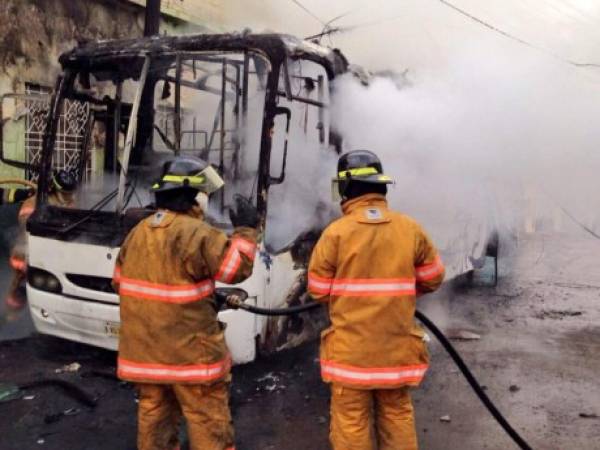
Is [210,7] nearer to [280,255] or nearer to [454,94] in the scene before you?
[454,94]

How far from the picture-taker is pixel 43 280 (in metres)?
4.72

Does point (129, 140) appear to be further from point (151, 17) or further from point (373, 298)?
point (151, 17)

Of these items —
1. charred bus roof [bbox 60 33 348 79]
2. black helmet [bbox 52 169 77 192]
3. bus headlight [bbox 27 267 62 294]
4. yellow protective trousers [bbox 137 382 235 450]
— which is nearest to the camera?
yellow protective trousers [bbox 137 382 235 450]

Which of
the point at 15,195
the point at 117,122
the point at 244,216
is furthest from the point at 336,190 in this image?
the point at 15,195

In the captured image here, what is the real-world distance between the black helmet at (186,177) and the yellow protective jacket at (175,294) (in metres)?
0.15

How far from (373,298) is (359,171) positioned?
63 centimetres

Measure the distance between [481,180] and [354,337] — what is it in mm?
4074

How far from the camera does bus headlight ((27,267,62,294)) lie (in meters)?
4.64

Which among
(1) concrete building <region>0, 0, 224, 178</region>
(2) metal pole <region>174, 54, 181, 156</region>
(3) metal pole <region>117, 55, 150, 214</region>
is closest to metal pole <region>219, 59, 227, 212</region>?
(2) metal pole <region>174, 54, 181, 156</region>

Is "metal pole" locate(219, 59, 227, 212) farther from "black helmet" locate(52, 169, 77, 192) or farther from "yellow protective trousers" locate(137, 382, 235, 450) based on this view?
"yellow protective trousers" locate(137, 382, 235, 450)

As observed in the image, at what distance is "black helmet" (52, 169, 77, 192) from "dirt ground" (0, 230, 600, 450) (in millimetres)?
1468

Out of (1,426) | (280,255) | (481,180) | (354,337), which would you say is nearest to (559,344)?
(481,180)

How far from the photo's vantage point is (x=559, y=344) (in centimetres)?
599

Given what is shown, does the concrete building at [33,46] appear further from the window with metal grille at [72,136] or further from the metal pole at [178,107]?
the metal pole at [178,107]
